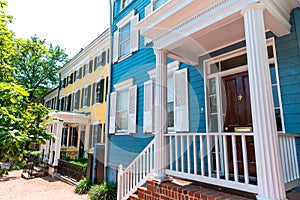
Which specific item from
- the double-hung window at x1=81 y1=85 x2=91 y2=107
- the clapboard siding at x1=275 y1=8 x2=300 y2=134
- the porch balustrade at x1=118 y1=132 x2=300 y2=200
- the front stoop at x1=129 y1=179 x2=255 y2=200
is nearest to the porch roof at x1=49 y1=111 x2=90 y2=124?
the double-hung window at x1=81 y1=85 x2=91 y2=107

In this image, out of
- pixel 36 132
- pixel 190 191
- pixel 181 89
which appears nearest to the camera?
pixel 36 132

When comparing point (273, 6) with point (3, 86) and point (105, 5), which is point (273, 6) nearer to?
point (3, 86)

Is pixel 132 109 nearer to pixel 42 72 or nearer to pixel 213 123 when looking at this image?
pixel 213 123

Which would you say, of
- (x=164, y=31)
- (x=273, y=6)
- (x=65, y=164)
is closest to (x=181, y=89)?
(x=164, y=31)

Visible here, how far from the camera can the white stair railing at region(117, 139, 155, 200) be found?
4.33 meters

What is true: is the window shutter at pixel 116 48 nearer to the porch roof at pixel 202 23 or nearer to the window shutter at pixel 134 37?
the window shutter at pixel 134 37

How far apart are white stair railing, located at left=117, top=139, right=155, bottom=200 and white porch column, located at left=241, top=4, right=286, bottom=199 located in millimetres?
2412

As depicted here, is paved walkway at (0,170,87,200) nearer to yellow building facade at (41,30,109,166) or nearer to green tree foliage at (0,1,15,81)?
yellow building facade at (41,30,109,166)

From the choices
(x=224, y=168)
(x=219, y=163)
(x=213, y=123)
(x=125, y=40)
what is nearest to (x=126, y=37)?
(x=125, y=40)

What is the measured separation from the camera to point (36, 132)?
110 inches

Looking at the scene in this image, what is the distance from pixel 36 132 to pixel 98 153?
5.42 meters

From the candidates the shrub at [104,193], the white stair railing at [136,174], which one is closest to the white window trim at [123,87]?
the shrub at [104,193]

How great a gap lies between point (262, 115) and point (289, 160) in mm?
1125

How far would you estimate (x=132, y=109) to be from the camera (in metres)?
6.66
